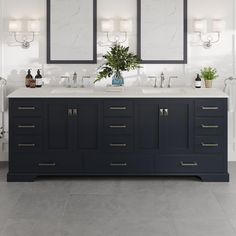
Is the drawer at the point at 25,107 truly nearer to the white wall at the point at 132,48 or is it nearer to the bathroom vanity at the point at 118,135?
the bathroom vanity at the point at 118,135

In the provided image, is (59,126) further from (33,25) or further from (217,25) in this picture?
(217,25)

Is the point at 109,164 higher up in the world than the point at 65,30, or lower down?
lower down

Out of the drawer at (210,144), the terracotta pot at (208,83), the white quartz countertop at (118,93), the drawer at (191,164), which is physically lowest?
the drawer at (191,164)

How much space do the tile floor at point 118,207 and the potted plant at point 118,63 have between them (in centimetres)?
101

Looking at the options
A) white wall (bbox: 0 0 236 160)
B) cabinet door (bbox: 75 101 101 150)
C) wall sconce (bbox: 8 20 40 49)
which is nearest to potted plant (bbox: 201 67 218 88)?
white wall (bbox: 0 0 236 160)

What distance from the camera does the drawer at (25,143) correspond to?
583cm

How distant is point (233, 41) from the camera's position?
6.48m

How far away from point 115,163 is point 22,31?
1684 millimetres

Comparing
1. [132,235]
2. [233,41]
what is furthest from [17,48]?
[132,235]

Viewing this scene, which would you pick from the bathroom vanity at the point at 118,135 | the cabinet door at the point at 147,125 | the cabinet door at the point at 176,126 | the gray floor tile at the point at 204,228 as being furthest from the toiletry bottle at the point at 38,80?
the gray floor tile at the point at 204,228

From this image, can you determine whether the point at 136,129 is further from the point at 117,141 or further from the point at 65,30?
the point at 65,30

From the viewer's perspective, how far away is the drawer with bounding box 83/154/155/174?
588 cm

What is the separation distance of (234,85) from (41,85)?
6.43ft

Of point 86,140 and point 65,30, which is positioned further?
point 65,30
